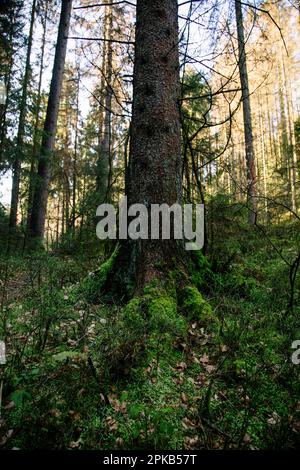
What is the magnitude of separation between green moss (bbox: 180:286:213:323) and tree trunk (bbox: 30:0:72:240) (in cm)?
772

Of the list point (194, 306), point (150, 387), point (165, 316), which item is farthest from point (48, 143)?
point (150, 387)

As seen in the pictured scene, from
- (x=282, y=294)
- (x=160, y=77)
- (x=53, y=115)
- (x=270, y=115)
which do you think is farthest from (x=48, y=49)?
(x=270, y=115)

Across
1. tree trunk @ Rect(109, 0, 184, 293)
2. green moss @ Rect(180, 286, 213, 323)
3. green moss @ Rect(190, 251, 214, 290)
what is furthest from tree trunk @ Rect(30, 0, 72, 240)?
green moss @ Rect(180, 286, 213, 323)

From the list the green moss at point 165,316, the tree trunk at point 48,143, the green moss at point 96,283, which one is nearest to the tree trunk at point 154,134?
the green moss at point 96,283

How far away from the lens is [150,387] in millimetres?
2432

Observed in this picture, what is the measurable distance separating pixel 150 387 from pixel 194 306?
1.23 metres

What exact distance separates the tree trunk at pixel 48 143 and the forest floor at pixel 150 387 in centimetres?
722

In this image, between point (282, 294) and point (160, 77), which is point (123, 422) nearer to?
point (282, 294)

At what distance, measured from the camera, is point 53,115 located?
1080cm

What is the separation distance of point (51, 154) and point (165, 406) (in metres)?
9.73

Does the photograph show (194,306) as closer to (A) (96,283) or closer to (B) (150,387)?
(B) (150,387)

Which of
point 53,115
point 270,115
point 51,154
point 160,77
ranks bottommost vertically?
point 160,77

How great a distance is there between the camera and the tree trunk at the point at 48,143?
1034cm

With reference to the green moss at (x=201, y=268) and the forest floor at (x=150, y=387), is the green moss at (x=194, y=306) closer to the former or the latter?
the forest floor at (x=150, y=387)
